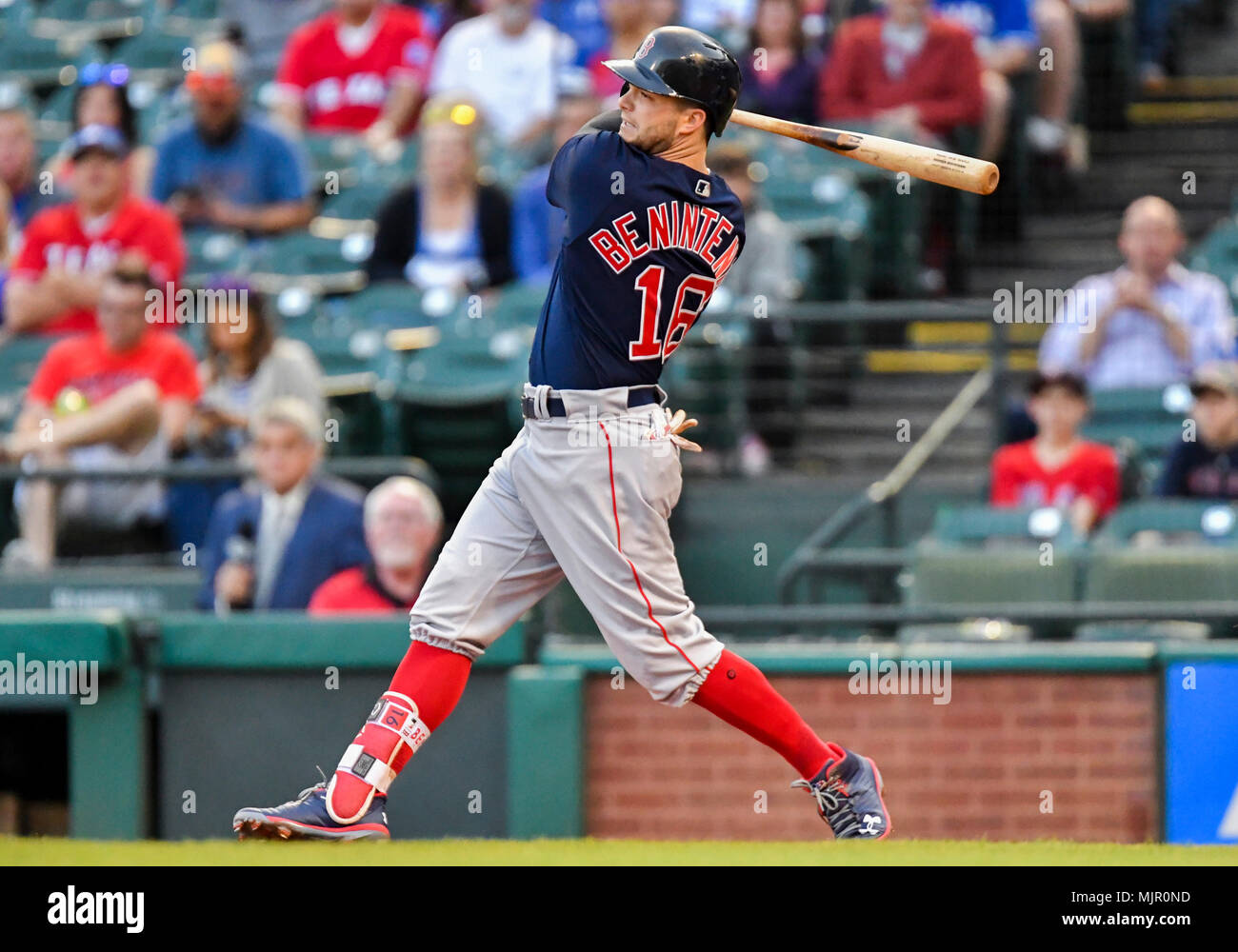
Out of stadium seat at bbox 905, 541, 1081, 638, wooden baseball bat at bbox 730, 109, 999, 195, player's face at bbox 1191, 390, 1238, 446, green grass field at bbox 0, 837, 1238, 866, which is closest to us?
green grass field at bbox 0, 837, 1238, 866

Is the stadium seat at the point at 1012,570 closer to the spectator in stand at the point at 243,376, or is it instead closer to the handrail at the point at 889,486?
the handrail at the point at 889,486

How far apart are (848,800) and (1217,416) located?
10.2 ft

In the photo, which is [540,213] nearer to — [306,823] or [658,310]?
[658,310]

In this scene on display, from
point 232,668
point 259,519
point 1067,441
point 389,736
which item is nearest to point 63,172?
point 259,519

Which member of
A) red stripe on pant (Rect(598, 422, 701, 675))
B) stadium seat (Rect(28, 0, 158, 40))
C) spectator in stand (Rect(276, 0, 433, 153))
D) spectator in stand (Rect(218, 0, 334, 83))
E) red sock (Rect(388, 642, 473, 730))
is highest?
stadium seat (Rect(28, 0, 158, 40))

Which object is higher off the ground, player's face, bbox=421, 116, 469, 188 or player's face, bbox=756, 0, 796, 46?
player's face, bbox=756, 0, 796, 46

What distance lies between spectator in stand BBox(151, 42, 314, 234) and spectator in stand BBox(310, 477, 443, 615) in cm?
335

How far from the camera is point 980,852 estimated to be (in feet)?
14.1

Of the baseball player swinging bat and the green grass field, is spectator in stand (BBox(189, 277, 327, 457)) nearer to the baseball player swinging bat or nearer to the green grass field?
the green grass field

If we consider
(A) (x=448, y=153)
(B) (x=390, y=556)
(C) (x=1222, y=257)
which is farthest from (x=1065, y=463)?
(A) (x=448, y=153)

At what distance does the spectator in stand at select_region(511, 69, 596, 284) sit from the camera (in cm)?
849

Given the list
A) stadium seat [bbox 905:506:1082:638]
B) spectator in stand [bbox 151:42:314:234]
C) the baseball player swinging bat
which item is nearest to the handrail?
stadium seat [bbox 905:506:1082:638]

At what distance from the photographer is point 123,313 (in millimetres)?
7691
